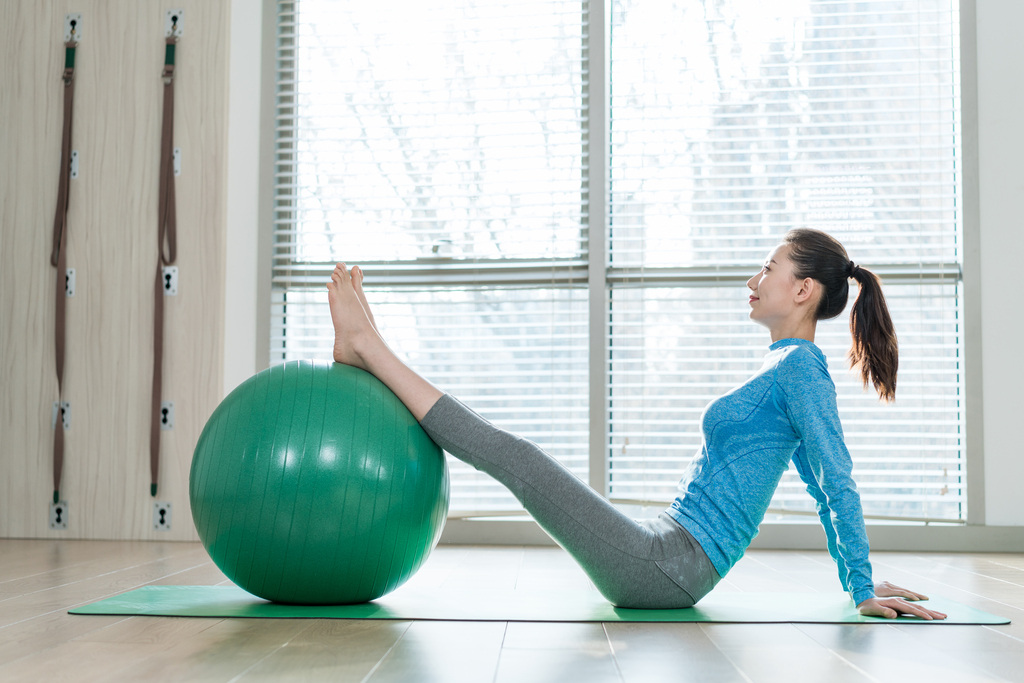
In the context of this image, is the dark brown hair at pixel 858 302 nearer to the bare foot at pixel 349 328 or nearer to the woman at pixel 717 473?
the woman at pixel 717 473

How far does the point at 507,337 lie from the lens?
3648mm

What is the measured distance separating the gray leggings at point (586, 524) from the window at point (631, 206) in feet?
5.03

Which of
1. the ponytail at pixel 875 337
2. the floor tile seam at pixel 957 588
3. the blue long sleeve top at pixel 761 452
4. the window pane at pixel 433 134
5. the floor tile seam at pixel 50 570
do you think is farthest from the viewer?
the window pane at pixel 433 134

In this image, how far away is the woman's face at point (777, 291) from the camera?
2094mm

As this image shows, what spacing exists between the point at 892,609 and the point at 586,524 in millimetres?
713

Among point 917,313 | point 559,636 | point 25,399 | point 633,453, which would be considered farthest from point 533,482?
point 25,399

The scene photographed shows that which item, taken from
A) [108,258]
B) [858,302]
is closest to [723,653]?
[858,302]

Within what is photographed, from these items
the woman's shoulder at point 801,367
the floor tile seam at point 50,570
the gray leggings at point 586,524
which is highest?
the woman's shoulder at point 801,367

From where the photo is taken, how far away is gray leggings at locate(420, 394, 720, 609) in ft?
6.24

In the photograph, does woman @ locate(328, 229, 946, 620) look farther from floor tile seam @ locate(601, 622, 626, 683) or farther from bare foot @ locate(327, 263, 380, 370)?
floor tile seam @ locate(601, 622, 626, 683)

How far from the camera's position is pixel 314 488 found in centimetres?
178

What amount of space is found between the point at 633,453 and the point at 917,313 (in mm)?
1291

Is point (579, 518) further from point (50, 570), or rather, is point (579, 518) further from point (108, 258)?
point (108, 258)

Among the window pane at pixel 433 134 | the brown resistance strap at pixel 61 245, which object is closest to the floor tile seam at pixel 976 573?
the window pane at pixel 433 134
